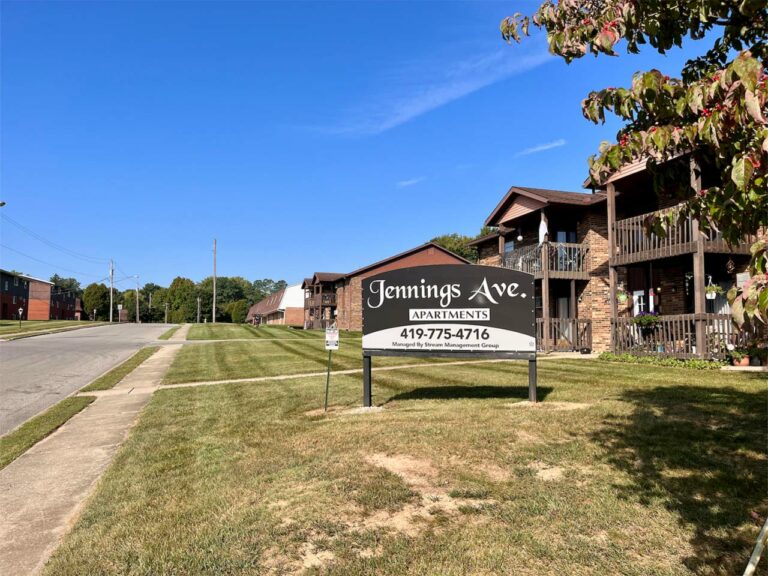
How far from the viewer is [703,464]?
200 inches

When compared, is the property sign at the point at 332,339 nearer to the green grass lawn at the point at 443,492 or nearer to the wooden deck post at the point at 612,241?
the green grass lawn at the point at 443,492

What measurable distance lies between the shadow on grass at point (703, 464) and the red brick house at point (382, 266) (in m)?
34.2

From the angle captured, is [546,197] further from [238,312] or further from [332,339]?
[238,312]

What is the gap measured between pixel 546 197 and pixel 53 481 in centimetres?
1906

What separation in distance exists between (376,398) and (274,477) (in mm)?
4704

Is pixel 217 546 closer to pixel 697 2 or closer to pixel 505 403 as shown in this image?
pixel 697 2

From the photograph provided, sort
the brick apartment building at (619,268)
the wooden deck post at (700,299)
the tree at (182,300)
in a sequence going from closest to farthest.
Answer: the wooden deck post at (700,299) → the brick apartment building at (619,268) → the tree at (182,300)

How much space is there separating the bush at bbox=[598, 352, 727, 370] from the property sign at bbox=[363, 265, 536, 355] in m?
7.56

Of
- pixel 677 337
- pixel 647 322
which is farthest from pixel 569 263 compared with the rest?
pixel 677 337

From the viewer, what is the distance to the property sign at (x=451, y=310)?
8508mm

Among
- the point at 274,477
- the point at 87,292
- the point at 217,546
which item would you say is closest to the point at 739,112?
the point at 217,546

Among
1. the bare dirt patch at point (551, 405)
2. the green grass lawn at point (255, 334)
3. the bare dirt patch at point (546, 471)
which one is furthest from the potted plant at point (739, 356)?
the green grass lawn at point (255, 334)

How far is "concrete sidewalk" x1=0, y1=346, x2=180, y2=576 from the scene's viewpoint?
A: 4.15m

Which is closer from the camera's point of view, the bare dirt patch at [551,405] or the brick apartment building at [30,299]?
the bare dirt patch at [551,405]
